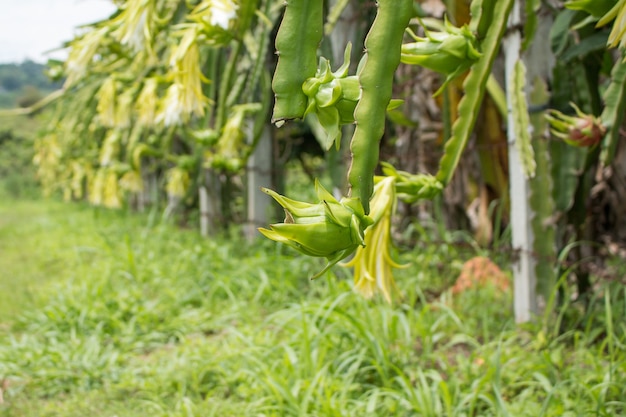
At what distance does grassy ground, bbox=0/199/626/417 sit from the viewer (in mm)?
1338

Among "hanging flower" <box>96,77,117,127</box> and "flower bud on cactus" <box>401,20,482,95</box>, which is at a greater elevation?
"hanging flower" <box>96,77,117,127</box>

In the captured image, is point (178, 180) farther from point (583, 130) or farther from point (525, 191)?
point (583, 130)

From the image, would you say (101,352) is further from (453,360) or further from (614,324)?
(614,324)

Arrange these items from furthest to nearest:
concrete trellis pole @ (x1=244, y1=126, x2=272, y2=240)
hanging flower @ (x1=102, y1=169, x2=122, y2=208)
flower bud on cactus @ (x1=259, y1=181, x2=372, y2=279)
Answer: hanging flower @ (x1=102, y1=169, x2=122, y2=208) < concrete trellis pole @ (x1=244, y1=126, x2=272, y2=240) < flower bud on cactus @ (x1=259, y1=181, x2=372, y2=279)

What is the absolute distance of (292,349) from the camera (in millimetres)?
1588

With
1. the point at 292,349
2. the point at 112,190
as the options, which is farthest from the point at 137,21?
the point at 112,190

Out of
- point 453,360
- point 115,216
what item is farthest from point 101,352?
point 115,216

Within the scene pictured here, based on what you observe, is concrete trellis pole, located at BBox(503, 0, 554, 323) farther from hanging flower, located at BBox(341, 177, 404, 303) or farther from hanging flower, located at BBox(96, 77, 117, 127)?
hanging flower, located at BBox(96, 77, 117, 127)

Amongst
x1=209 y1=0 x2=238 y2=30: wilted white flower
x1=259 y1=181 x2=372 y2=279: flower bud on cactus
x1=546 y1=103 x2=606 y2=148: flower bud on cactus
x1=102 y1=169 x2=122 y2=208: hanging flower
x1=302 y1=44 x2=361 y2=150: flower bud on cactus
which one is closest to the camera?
x1=259 y1=181 x2=372 y2=279: flower bud on cactus

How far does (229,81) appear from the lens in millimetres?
1604

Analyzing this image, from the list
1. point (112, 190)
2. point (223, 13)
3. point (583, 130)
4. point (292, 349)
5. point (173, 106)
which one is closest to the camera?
point (583, 130)

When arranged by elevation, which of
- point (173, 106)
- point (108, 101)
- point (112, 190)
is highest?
point (108, 101)

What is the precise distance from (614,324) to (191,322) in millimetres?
1214

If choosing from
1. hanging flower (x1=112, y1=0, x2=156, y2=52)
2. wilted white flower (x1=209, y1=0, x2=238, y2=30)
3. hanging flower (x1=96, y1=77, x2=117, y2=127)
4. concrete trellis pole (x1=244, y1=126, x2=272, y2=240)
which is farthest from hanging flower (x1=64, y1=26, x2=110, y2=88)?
concrete trellis pole (x1=244, y1=126, x2=272, y2=240)
